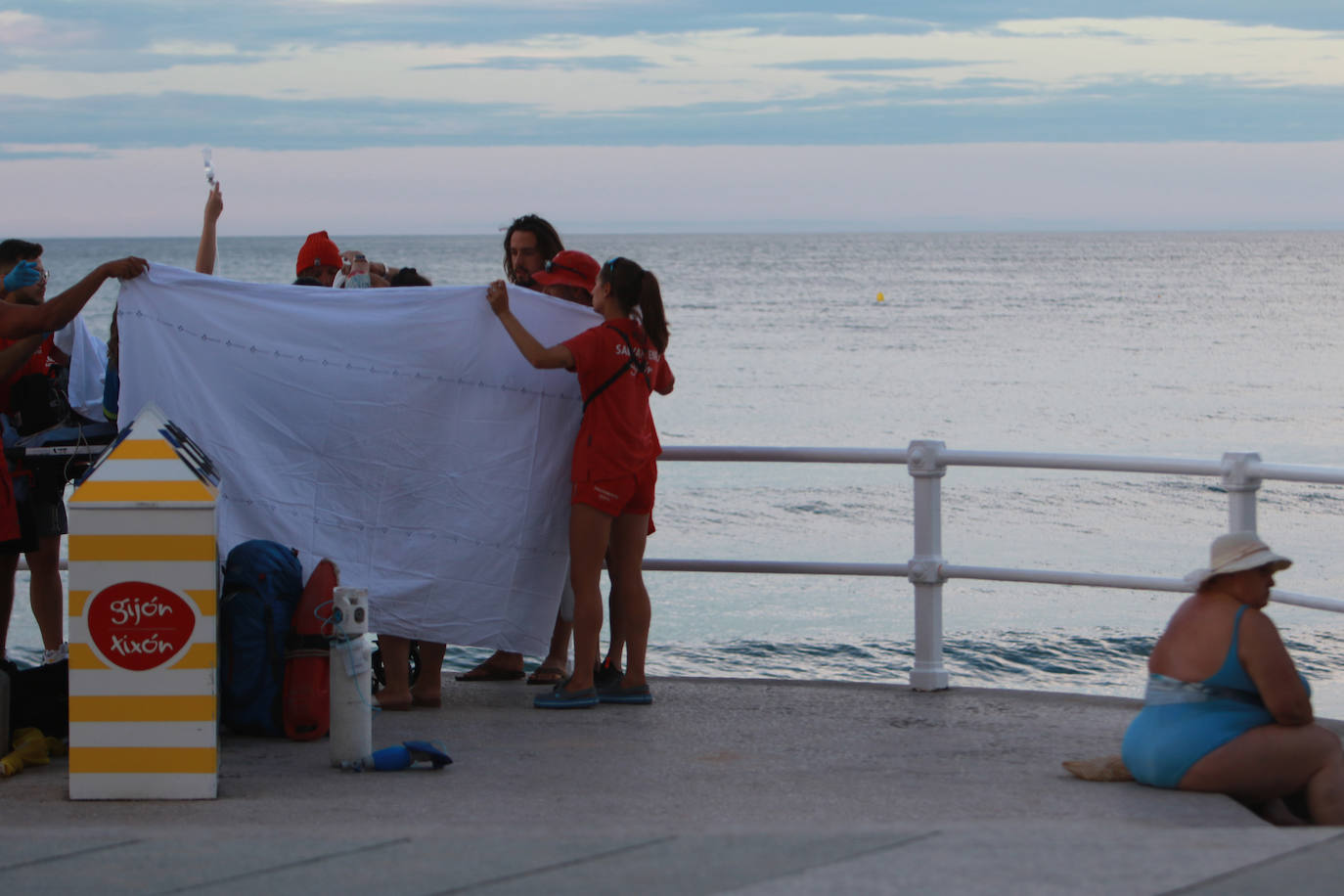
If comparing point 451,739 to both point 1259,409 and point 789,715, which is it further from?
point 1259,409

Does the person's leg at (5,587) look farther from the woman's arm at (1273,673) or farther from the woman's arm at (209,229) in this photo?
the woman's arm at (1273,673)

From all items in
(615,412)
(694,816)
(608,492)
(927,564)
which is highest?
(615,412)

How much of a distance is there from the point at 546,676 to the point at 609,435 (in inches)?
54.5

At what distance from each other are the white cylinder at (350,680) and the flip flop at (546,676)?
1.54 meters

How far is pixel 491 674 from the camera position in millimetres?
6871

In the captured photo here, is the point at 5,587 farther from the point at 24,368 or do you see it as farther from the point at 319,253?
the point at 319,253

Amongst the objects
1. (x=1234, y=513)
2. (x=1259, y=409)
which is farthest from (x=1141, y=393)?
(x=1234, y=513)

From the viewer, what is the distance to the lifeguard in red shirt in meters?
5.87

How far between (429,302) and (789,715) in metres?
2.26

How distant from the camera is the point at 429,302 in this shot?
20.4ft

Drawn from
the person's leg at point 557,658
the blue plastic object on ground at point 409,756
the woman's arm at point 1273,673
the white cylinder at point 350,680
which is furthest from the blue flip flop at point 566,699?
the woman's arm at point 1273,673

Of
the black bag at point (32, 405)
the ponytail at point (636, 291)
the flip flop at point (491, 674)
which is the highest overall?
the ponytail at point (636, 291)

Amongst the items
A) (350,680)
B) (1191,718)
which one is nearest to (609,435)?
(350,680)

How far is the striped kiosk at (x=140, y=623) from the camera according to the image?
470 cm
